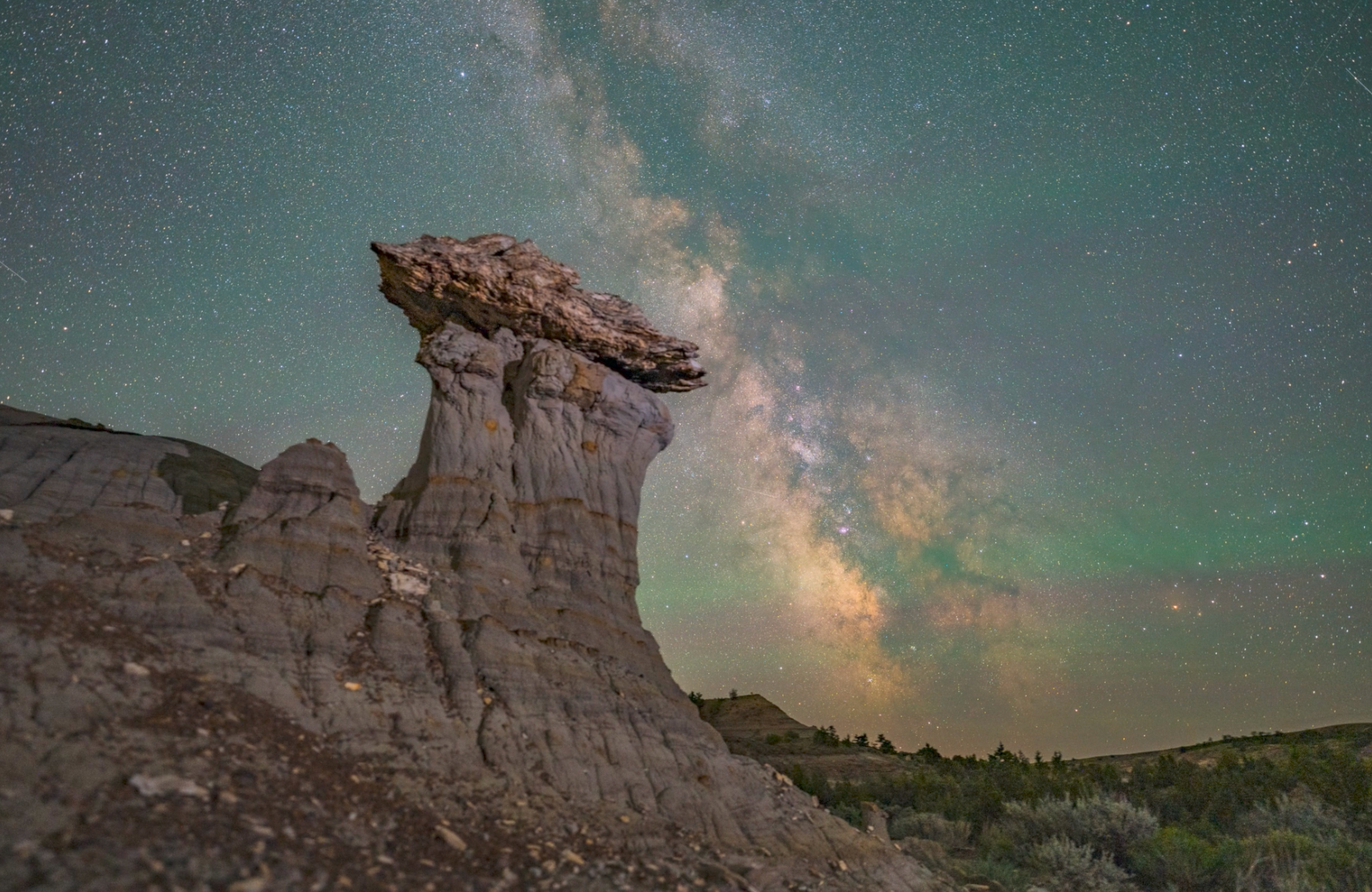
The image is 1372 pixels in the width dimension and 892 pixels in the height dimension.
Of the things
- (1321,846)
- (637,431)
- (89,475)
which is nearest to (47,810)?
(89,475)

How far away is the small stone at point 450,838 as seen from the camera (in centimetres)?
1005

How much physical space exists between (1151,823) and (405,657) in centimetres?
2322

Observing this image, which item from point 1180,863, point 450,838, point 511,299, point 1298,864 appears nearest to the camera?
point 450,838

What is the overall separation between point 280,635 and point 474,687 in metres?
3.27

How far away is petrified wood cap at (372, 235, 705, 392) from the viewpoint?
20.2 metres

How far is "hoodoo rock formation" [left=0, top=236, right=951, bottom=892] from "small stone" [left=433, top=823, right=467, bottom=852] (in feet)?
0.20

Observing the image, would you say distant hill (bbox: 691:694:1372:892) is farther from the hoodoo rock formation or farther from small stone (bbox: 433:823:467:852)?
small stone (bbox: 433:823:467:852)

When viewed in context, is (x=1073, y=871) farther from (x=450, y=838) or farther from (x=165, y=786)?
(x=165, y=786)

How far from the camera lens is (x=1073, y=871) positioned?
817 inches

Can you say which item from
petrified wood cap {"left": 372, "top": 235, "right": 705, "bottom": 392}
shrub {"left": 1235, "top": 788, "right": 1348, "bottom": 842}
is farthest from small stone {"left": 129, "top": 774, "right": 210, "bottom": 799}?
shrub {"left": 1235, "top": 788, "right": 1348, "bottom": 842}

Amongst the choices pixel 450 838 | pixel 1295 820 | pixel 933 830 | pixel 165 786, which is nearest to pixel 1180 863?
pixel 933 830

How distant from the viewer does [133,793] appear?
7859 mm

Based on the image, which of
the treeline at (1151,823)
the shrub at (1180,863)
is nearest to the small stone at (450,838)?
the treeline at (1151,823)

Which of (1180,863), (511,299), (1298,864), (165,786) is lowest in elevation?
(1180,863)
